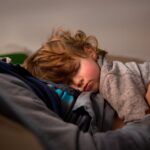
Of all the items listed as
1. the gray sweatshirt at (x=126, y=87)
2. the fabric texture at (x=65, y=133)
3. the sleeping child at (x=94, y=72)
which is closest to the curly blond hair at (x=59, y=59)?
the sleeping child at (x=94, y=72)

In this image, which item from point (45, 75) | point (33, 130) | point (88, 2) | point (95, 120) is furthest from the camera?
point (88, 2)

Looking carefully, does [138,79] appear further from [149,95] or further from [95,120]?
[95,120]

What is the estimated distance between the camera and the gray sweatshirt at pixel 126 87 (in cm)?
72

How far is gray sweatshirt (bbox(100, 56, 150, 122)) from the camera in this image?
0.72 meters

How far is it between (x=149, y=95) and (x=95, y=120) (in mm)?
162

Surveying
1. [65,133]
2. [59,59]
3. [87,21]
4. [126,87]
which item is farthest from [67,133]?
[87,21]

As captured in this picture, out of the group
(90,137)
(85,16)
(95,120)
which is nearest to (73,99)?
(95,120)

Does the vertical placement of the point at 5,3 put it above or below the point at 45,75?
above

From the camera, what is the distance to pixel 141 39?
1358mm

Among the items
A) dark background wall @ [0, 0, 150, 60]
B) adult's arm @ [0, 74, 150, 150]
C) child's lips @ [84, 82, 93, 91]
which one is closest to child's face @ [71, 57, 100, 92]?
child's lips @ [84, 82, 93, 91]

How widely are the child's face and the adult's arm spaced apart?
28cm

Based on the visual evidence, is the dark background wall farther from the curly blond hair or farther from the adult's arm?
the adult's arm

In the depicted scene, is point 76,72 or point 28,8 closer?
point 76,72

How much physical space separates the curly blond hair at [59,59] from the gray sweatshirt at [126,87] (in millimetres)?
102
